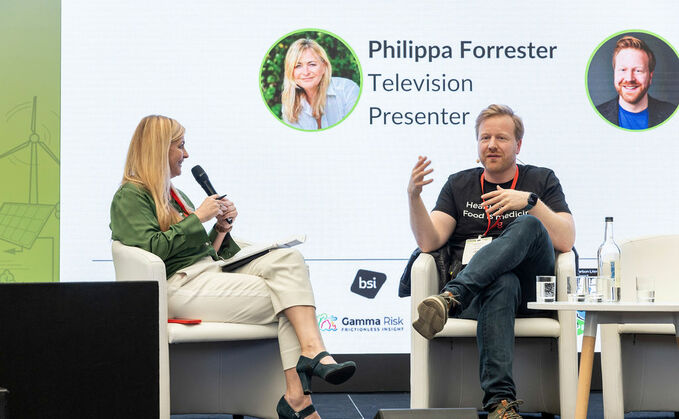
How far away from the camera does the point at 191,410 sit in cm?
318

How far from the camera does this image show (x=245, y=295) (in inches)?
119

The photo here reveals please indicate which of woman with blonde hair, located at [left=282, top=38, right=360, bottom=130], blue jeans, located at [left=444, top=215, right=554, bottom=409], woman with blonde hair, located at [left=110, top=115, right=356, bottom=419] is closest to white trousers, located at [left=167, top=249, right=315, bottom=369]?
woman with blonde hair, located at [left=110, top=115, right=356, bottom=419]

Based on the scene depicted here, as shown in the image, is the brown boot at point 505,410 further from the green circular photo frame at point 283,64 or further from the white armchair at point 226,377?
the green circular photo frame at point 283,64

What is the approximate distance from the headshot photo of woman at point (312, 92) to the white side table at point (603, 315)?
6.62ft

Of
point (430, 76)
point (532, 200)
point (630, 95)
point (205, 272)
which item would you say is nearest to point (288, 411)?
point (205, 272)

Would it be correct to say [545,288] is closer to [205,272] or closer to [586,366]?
[586,366]

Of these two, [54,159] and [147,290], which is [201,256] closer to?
[54,159]

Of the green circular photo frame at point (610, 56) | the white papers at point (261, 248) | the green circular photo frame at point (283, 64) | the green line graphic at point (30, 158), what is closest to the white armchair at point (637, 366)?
the white papers at point (261, 248)

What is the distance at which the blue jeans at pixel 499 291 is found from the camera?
283 cm

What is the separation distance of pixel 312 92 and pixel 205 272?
1.59m

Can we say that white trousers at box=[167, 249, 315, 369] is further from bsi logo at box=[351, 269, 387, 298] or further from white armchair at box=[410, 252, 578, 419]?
bsi logo at box=[351, 269, 387, 298]

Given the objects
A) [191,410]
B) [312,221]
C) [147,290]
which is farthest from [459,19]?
[147,290]

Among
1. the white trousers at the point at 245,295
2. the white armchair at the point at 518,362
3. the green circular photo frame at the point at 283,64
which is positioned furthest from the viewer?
the green circular photo frame at the point at 283,64

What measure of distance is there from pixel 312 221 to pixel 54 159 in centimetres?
130
